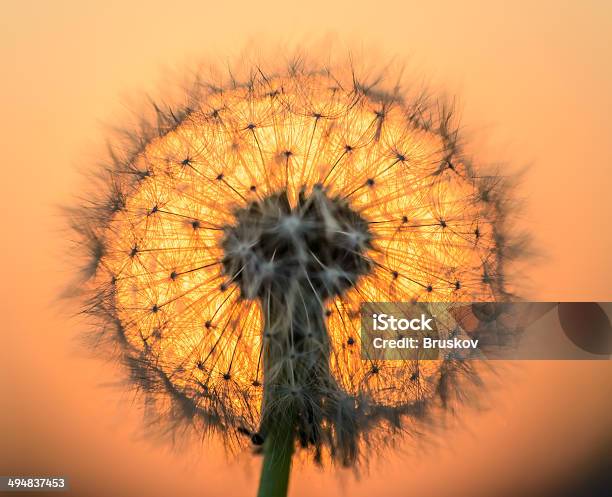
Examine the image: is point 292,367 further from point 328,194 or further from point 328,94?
point 328,94

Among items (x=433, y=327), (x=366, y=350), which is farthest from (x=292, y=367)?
(x=433, y=327)

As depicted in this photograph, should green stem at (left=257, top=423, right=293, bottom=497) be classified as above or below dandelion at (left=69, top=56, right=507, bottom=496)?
below

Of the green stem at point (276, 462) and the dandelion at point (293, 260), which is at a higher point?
the dandelion at point (293, 260)

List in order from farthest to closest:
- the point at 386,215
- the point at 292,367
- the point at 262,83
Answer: the point at 262,83
the point at 386,215
the point at 292,367

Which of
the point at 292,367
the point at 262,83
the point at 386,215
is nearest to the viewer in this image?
the point at 292,367

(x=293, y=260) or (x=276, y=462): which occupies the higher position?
(x=293, y=260)
